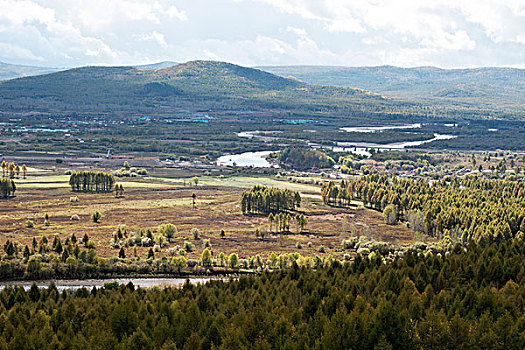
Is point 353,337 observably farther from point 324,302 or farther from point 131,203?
point 131,203

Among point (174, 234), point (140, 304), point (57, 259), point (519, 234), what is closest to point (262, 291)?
point (140, 304)

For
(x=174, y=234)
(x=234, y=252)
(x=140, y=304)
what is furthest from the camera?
(x=174, y=234)

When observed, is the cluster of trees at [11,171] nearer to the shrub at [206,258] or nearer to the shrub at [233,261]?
the shrub at [206,258]

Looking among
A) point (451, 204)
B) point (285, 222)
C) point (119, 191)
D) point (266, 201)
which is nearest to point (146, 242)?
point (285, 222)

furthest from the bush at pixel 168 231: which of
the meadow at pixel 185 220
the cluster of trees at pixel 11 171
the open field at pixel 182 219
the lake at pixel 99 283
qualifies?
the cluster of trees at pixel 11 171

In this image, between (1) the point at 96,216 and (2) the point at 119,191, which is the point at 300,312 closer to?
(1) the point at 96,216

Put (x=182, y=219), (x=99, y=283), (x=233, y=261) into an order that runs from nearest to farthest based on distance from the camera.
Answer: (x=99, y=283)
(x=233, y=261)
(x=182, y=219)
